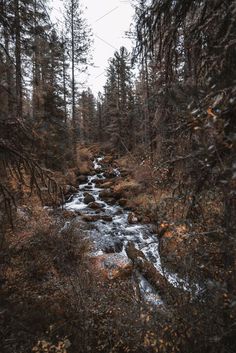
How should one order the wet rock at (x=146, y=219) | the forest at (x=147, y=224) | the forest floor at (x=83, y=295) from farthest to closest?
1. the wet rock at (x=146, y=219)
2. the forest floor at (x=83, y=295)
3. the forest at (x=147, y=224)

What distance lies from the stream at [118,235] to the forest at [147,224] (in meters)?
0.08

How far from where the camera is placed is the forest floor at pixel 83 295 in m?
4.27

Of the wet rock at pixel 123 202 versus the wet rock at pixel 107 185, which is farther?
the wet rock at pixel 107 185

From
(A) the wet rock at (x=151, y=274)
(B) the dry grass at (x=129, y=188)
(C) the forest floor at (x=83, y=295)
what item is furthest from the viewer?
(B) the dry grass at (x=129, y=188)

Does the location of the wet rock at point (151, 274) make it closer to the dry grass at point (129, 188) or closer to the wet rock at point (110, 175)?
the dry grass at point (129, 188)

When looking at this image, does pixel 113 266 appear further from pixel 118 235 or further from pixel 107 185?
pixel 107 185

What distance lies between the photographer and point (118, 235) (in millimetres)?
11438

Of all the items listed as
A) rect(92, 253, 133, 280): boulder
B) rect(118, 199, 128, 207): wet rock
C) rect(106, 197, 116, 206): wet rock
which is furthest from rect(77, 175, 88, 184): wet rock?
rect(92, 253, 133, 280): boulder

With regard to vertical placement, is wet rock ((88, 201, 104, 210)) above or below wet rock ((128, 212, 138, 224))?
above

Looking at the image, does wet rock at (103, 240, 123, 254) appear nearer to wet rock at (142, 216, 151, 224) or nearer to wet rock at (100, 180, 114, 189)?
wet rock at (142, 216, 151, 224)

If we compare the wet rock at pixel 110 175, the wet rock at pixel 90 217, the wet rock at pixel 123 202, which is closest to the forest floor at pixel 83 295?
the wet rock at pixel 90 217

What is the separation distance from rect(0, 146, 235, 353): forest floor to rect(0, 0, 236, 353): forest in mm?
27

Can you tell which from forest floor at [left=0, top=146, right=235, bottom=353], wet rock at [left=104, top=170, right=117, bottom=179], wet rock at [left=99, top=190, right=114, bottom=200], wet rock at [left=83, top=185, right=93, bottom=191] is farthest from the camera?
wet rock at [left=104, top=170, right=117, bottom=179]

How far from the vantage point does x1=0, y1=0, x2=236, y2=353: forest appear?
7.39 ft
